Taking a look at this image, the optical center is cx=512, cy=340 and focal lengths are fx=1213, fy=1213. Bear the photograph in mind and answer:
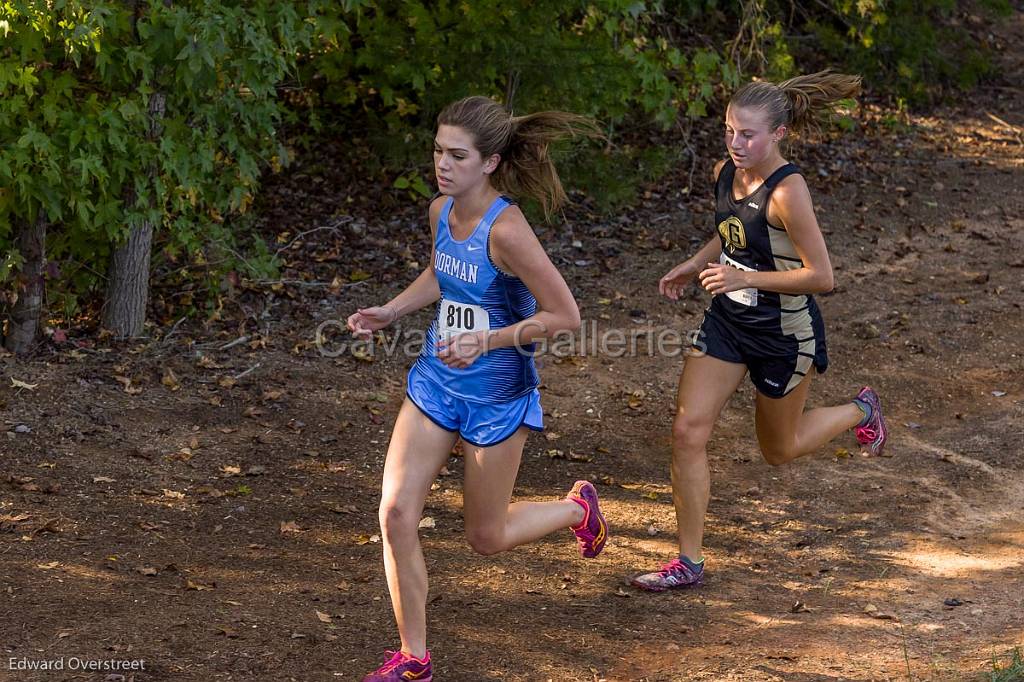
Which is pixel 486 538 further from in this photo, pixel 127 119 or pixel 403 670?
pixel 127 119

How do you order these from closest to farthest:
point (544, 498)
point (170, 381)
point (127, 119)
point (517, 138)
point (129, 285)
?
point (517, 138) < point (544, 498) < point (127, 119) < point (170, 381) < point (129, 285)

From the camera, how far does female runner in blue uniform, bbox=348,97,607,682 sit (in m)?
4.09

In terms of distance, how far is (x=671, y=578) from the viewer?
5.21 m

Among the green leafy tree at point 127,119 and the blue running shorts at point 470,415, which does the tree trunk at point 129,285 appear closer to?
the green leafy tree at point 127,119

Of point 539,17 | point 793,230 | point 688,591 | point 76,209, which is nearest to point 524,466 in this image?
point 688,591

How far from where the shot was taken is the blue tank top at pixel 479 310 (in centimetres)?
415

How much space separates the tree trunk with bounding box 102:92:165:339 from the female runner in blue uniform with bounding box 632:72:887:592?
355 centimetres

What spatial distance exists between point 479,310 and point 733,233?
4.31 ft

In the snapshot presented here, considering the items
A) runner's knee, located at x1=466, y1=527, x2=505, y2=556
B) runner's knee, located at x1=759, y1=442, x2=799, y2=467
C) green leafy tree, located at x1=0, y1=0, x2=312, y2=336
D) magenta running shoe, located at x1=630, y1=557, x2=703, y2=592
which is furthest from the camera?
green leafy tree, located at x1=0, y1=0, x2=312, y2=336

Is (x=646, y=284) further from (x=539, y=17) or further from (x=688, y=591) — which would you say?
(x=688, y=591)

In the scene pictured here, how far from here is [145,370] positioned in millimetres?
7086

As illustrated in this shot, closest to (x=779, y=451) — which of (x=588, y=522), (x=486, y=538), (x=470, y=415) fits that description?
(x=588, y=522)

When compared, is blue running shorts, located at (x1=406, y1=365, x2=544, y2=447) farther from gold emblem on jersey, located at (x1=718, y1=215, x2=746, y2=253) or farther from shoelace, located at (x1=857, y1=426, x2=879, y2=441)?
shoelace, located at (x1=857, y1=426, x2=879, y2=441)

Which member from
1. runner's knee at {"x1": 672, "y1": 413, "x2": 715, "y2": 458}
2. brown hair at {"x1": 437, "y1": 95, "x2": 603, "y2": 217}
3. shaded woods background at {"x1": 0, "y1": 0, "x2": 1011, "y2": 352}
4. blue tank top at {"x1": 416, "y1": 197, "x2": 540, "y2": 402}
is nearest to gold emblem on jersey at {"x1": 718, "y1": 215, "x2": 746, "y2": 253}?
runner's knee at {"x1": 672, "y1": 413, "x2": 715, "y2": 458}
